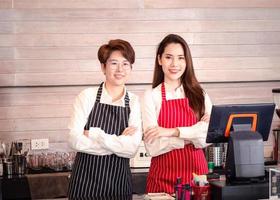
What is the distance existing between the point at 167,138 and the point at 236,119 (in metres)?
0.53

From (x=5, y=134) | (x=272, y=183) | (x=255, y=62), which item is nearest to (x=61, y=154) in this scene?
(x=5, y=134)

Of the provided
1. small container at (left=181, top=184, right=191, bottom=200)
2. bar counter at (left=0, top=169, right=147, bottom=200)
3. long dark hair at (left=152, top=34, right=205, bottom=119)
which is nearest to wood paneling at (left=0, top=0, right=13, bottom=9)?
bar counter at (left=0, top=169, right=147, bottom=200)

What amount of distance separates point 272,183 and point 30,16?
2.65 m

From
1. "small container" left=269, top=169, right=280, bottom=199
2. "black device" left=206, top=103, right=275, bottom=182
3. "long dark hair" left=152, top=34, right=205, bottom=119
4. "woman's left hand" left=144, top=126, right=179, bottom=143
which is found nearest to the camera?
"small container" left=269, top=169, right=280, bottom=199

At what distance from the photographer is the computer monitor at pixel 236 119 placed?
284 centimetres

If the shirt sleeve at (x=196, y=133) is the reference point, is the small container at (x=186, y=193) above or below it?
below

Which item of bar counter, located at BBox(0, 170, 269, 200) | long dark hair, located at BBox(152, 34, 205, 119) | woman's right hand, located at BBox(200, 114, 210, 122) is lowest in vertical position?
bar counter, located at BBox(0, 170, 269, 200)

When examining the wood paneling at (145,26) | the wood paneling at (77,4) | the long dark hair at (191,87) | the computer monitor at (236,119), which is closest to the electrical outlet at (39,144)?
the wood paneling at (145,26)

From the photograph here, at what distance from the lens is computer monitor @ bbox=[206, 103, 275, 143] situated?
284cm

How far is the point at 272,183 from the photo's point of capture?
Answer: 2.66m

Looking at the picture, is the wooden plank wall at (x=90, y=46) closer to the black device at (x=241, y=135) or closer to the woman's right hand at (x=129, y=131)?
the woman's right hand at (x=129, y=131)

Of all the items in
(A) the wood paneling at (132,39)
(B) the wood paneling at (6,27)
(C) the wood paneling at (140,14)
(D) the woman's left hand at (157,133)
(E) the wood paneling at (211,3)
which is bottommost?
(D) the woman's left hand at (157,133)

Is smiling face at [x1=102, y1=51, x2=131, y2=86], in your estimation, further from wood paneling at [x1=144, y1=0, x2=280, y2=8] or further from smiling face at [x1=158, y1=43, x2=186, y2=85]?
wood paneling at [x1=144, y1=0, x2=280, y2=8]

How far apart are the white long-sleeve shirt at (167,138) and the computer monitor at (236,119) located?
374 millimetres
